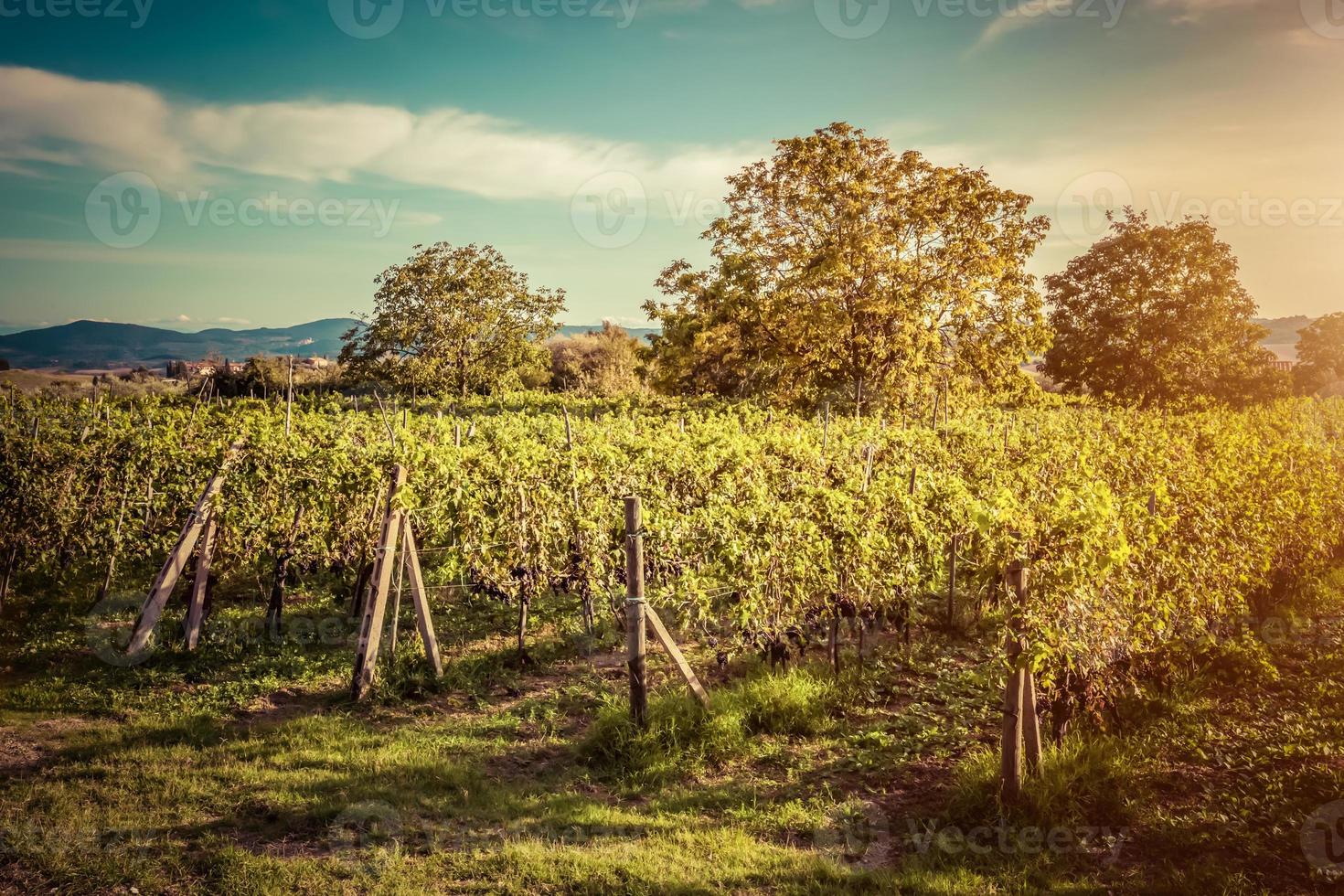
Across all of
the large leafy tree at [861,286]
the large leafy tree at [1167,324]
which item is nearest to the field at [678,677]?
the large leafy tree at [861,286]

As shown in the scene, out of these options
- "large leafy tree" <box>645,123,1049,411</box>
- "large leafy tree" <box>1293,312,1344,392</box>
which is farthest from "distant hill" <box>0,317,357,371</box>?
"large leafy tree" <box>1293,312,1344,392</box>

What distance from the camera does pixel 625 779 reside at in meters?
5.88

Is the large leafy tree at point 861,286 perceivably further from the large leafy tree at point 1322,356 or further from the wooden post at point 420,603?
the large leafy tree at point 1322,356

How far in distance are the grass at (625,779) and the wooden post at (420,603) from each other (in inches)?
9.0

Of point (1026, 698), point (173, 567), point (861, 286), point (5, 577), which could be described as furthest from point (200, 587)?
point (861, 286)

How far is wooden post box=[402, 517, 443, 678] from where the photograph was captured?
7.59 m

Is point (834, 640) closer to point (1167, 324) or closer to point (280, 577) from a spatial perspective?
point (280, 577)

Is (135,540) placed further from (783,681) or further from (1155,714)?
(1155,714)

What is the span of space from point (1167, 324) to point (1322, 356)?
72.6ft

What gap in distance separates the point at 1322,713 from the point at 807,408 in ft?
63.9

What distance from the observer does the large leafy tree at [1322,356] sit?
46.1m

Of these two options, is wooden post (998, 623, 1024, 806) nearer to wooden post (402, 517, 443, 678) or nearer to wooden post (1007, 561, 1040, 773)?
wooden post (1007, 561, 1040, 773)

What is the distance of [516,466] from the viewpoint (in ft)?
28.7

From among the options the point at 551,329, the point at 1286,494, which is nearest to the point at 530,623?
the point at 1286,494
